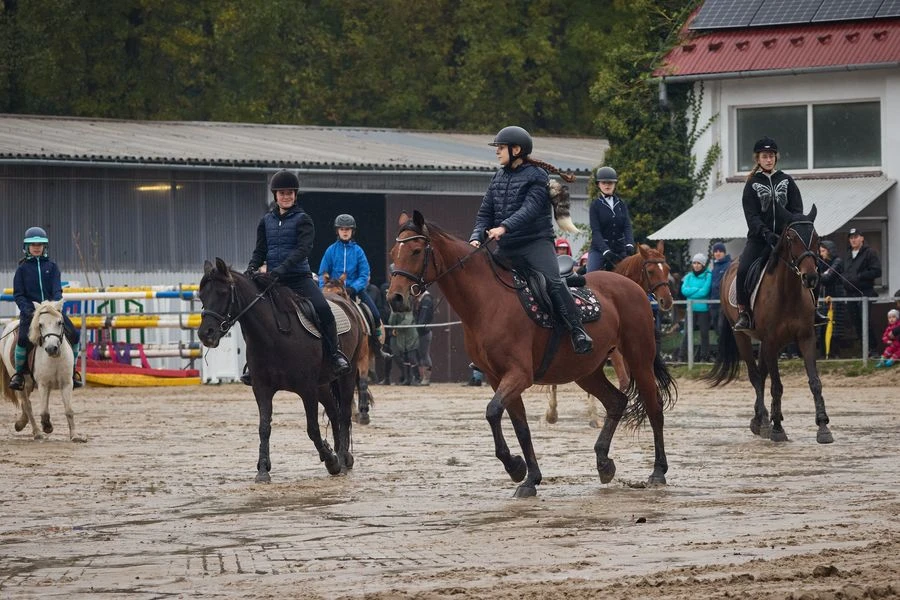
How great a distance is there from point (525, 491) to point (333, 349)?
3215 millimetres

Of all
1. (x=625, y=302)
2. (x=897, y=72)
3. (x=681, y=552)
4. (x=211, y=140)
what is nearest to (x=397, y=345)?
(x=211, y=140)

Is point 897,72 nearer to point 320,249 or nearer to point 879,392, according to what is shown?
point 879,392

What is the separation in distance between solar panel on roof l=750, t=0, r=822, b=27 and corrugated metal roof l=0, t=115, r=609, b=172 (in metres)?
7.22

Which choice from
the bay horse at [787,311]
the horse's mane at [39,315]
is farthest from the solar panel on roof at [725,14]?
the horse's mane at [39,315]

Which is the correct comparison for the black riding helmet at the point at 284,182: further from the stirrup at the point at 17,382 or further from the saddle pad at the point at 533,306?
the stirrup at the point at 17,382

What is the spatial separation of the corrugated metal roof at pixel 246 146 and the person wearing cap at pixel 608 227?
17.2 meters

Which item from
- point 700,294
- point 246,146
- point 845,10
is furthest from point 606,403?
point 246,146

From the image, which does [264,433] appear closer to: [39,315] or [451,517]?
[451,517]

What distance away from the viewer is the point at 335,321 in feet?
51.4

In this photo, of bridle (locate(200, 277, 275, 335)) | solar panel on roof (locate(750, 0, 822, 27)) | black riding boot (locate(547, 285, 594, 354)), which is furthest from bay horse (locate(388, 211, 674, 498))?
solar panel on roof (locate(750, 0, 822, 27))

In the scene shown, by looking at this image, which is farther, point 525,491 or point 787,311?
point 787,311

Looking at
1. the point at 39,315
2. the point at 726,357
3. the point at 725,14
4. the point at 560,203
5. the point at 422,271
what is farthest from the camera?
the point at 725,14

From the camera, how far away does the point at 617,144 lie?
3628cm

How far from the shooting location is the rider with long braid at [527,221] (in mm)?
13242
